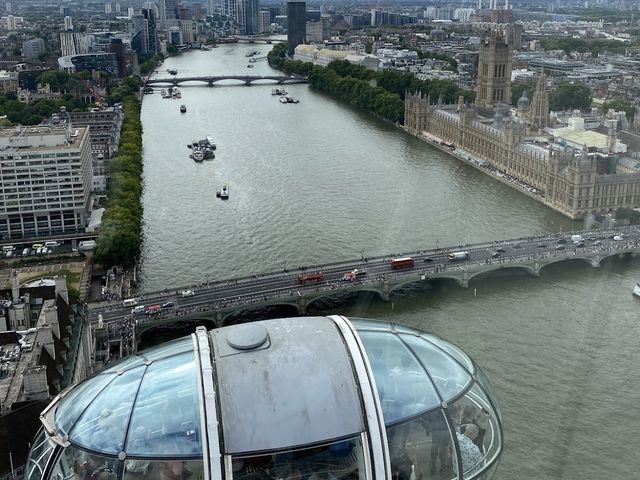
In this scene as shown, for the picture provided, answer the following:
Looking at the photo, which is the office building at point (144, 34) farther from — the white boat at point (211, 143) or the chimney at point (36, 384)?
the chimney at point (36, 384)

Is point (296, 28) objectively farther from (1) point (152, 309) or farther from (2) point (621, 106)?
(1) point (152, 309)

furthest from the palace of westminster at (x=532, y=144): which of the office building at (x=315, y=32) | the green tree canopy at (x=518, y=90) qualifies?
the office building at (x=315, y=32)

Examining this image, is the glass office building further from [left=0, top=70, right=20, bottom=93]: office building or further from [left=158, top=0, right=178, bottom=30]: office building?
[left=158, top=0, right=178, bottom=30]: office building

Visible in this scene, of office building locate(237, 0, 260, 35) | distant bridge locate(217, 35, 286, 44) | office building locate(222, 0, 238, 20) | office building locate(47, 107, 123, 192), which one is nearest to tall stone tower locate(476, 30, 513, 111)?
office building locate(47, 107, 123, 192)

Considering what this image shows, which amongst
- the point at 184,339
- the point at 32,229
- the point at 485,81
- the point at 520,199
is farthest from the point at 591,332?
the point at 485,81

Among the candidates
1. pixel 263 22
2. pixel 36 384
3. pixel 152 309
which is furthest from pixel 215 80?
pixel 263 22

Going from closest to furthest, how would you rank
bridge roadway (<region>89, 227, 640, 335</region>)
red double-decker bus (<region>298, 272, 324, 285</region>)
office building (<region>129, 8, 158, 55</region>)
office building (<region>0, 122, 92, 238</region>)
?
1. bridge roadway (<region>89, 227, 640, 335</region>)
2. red double-decker bus (<region>298, 272, 324, 285</region>)
3. office building (<region>0, 122, 92, 238</region>)
4. office building (<region>129, 8, 158, 55</region>)

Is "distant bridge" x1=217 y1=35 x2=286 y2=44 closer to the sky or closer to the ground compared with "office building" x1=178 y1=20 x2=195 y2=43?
closer to the ground
